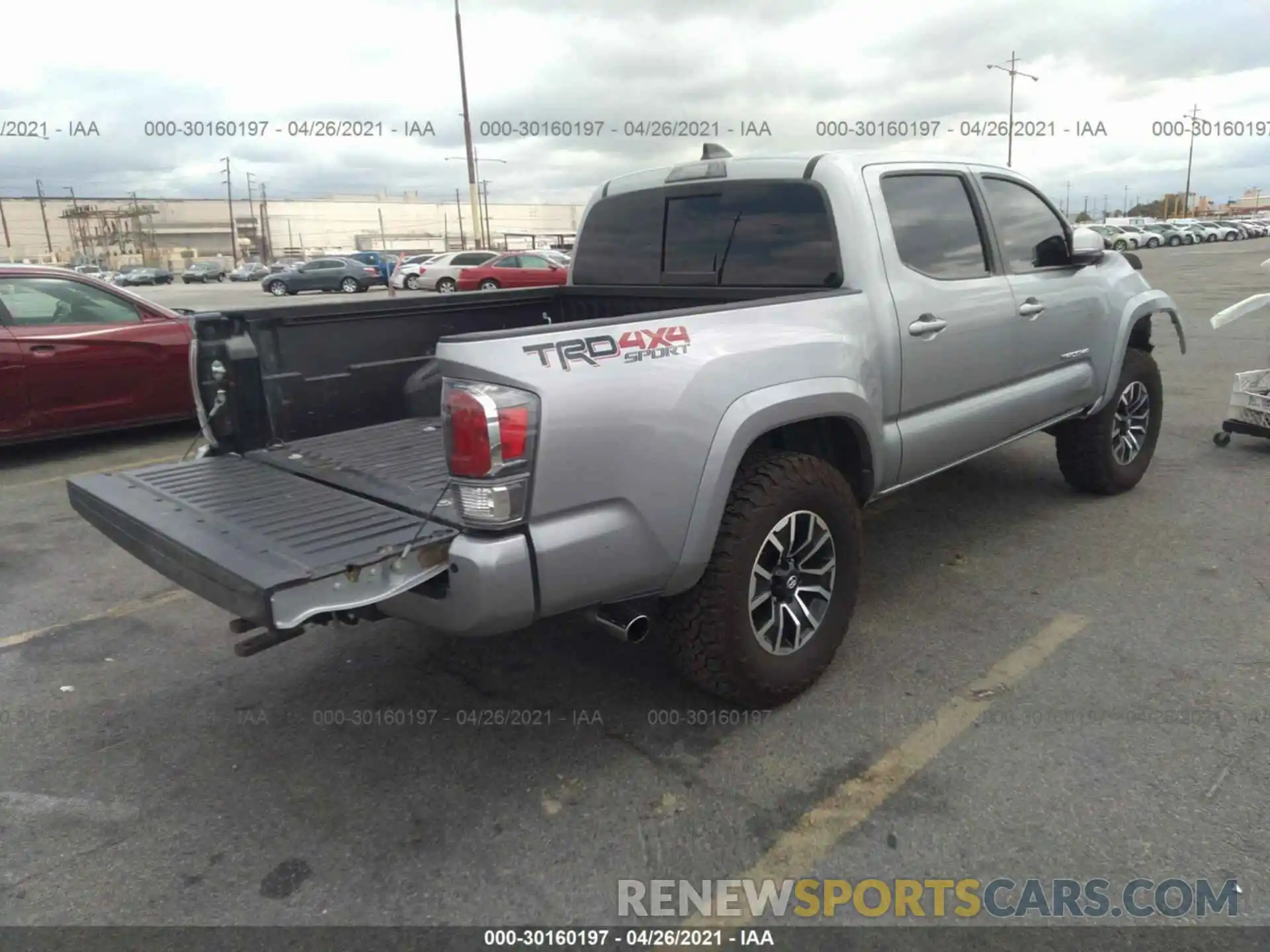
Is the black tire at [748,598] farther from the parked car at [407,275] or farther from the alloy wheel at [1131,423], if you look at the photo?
the parked car at [407,275]

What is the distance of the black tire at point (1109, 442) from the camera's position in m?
5.35

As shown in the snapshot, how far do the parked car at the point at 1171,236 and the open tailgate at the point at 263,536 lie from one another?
6837cm

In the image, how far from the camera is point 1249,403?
648cm

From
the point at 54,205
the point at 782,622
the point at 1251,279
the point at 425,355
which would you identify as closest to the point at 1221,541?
the point at 782,622

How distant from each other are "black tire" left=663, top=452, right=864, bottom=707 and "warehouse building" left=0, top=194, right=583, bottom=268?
90.2m

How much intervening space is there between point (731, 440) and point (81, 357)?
656cm

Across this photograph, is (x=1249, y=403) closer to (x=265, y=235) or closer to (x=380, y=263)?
Result: (x=380, y=263)

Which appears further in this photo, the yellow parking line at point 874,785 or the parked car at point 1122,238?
the parked car at point 1122,238

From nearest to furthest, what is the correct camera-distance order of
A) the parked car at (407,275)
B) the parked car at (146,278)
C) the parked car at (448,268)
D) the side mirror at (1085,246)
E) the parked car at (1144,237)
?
the side mirror at (1085,246), the parked car at (448,268), the parked car at (407,275), the parked car at (1144,237), the parked car at (146,278)

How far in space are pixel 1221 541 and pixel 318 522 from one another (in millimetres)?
4608

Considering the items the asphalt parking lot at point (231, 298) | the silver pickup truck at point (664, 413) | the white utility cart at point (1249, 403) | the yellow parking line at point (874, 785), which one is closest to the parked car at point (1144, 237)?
the asphalt parking lot at point (231, 298)

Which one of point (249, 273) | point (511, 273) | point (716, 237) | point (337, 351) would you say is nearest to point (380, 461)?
point (337, 351)

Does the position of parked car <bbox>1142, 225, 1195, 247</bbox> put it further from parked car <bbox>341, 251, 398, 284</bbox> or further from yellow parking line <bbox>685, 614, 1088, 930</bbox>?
yellow parking line <bbox>685, 614, 1088, 930</bbox>

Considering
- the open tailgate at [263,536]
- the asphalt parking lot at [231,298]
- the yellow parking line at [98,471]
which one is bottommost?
the yellow parking line at [98,471]
